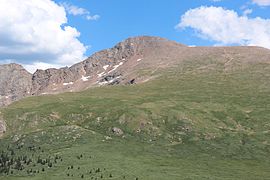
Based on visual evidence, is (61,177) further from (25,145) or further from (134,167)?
(25,145)

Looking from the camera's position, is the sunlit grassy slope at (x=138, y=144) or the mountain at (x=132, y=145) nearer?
the sunlit grassy slope at (x=138, y=144)

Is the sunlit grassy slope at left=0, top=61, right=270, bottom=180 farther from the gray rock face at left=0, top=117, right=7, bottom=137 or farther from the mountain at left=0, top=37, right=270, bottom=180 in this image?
the gray rock face at left=0, top=117, right=7, bottom=137

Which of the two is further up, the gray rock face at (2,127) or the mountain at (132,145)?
the gray rock face at (2,127)

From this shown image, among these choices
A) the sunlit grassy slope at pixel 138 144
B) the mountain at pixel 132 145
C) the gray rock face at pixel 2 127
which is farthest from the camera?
the gray rock face at pixel 2 127

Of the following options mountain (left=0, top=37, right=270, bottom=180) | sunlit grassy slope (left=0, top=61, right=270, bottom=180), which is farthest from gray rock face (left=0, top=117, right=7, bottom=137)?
sunlit grassy slope (left=0, top=61, right=270, bottom=180)

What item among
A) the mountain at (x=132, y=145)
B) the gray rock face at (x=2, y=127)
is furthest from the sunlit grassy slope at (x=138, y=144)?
the gray rock face at (x=2, y=127)

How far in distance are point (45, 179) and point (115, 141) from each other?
161ft

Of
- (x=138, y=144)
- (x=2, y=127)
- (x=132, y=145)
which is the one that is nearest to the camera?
(x=132, y=145)

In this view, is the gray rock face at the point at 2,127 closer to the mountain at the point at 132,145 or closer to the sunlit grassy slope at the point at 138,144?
the mountain at the point at 132,145

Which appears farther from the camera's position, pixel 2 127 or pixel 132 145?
pixel 2 127

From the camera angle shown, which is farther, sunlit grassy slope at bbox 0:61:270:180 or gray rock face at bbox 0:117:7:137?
gray rock face at bbox 0:117:7:137

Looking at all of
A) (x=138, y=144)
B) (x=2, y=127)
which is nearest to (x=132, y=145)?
(x=138, y=144)

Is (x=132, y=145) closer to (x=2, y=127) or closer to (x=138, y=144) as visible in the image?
(x=138, y=144)

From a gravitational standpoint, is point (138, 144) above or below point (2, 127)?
below
